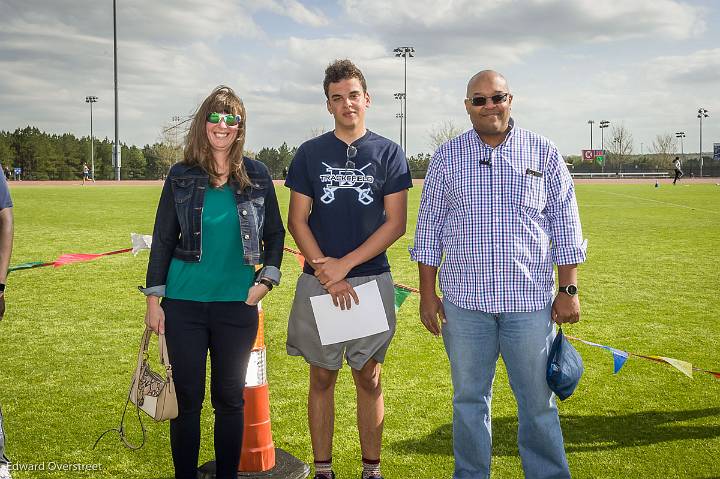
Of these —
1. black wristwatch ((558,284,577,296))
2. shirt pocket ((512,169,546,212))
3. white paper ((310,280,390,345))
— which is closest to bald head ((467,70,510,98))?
shirt pocket ((512,169,546,212))

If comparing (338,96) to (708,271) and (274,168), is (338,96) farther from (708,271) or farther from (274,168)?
(274,168)

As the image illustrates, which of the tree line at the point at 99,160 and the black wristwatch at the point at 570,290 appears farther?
the tree line at the point at 99,160

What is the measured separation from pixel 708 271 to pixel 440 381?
7.18 meters

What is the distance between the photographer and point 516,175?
3.10 metres

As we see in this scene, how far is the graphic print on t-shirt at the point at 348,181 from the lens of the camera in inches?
134

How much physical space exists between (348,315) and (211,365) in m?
0.72

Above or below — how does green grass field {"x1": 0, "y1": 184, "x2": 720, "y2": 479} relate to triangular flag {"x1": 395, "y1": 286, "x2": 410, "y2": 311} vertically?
below

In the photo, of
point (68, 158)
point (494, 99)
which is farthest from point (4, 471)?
point (68, 158)

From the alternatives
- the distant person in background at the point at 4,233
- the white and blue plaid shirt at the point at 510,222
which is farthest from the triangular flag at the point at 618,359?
the distant person in background at the point at 4,233

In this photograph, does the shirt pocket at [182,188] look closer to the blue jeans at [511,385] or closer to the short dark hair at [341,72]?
the short dark hair at [341,72]

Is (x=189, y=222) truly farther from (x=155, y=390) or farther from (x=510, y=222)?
(x=510, y=222)

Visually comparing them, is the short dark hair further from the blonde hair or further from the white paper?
the white paper

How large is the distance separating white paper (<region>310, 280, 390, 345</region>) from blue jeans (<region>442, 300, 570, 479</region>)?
1.36ft

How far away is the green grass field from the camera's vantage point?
4082 millimetres
